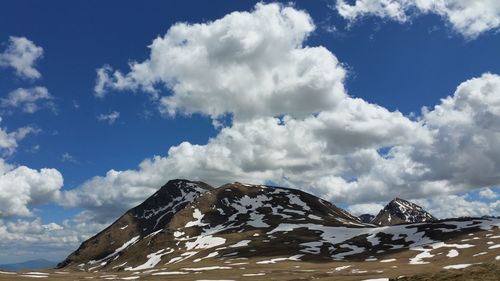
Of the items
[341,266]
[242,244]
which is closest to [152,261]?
[242,244]

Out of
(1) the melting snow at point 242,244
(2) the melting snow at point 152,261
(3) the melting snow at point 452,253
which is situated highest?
(1) the melting snow at point 242,244

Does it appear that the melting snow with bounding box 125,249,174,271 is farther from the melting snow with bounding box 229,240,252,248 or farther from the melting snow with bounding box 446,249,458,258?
the melting snow with bounding box 446,249,458,258

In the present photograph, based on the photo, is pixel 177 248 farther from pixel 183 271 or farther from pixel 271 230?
pixel 183 271

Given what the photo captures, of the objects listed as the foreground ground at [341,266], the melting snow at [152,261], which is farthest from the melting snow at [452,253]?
the melting snow at [152,261]

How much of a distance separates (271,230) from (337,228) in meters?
27.6

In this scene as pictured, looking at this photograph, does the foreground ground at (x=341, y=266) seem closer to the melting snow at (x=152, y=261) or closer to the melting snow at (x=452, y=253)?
the melting snow at (x=452, y=253)

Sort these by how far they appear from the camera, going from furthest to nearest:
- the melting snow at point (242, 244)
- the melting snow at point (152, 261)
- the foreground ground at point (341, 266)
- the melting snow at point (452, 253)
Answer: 1. the melting snow at point (242, 244)
2. the melting snow at point (152, 261)
3. the melting snow at point (452, 253)
4. the foreground ground at point (341, 266)

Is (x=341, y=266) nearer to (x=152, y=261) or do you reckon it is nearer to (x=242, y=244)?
(x=242, y=244)

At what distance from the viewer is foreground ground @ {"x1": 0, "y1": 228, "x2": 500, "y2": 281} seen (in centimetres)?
9669

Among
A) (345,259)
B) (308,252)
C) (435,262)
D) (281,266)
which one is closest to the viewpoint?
(435,262)

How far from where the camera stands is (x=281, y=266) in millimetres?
120188

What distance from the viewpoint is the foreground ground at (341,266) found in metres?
96.7

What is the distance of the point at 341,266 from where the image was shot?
115 m

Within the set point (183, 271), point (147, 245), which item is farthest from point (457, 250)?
point (147, 245)
